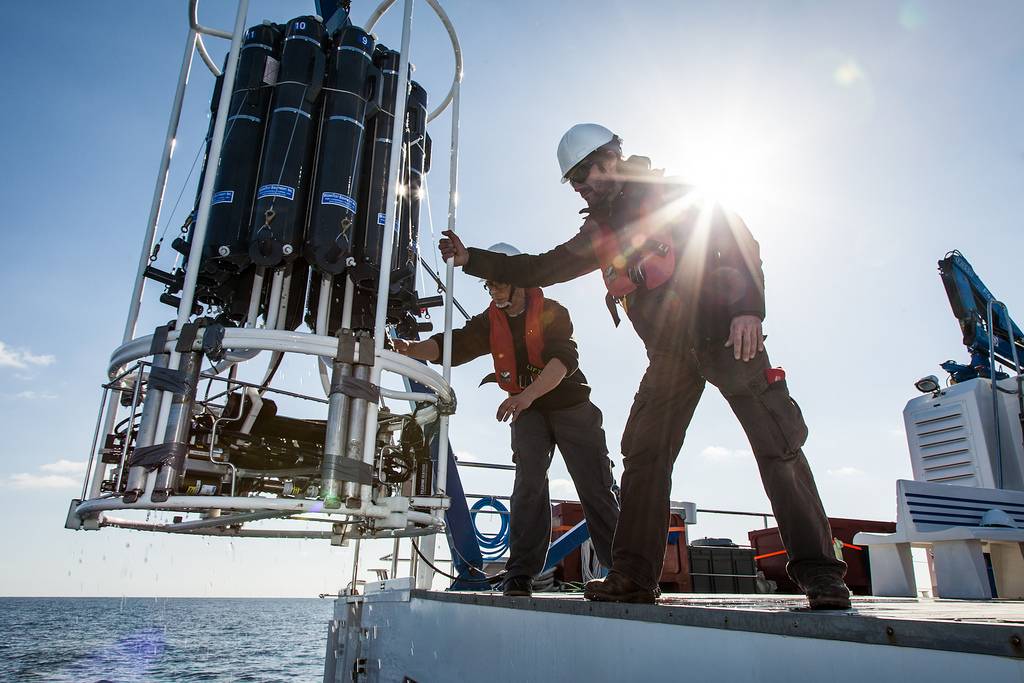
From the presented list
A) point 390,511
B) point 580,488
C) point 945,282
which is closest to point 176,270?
point 390,511

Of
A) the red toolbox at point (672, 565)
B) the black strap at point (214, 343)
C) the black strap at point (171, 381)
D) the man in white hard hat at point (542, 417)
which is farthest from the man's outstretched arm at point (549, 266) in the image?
the red toolbox at point (672, 565)

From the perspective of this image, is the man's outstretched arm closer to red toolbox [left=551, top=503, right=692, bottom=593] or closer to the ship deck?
the ship deck

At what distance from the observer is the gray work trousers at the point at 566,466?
3.60 meters

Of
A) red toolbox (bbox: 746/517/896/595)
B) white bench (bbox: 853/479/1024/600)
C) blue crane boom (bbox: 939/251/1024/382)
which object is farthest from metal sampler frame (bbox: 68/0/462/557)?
blue crane boom (bbox: 939/251/1024/382)

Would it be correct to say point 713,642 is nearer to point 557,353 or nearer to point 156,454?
point 557,353

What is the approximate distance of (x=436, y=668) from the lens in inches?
126

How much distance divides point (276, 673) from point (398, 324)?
34.3 metres

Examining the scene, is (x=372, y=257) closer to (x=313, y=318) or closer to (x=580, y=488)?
(x=313, y=318)

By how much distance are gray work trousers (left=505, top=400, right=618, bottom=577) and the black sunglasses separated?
149cm

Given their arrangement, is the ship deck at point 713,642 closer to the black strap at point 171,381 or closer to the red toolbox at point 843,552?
the black strap at point 171,381

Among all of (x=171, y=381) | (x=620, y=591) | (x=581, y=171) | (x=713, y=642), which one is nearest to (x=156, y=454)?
(x=171, y=381)

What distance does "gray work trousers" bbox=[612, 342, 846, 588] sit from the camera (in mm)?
2086

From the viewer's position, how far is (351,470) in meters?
3.42

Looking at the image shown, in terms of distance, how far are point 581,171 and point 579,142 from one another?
14 centimetres
